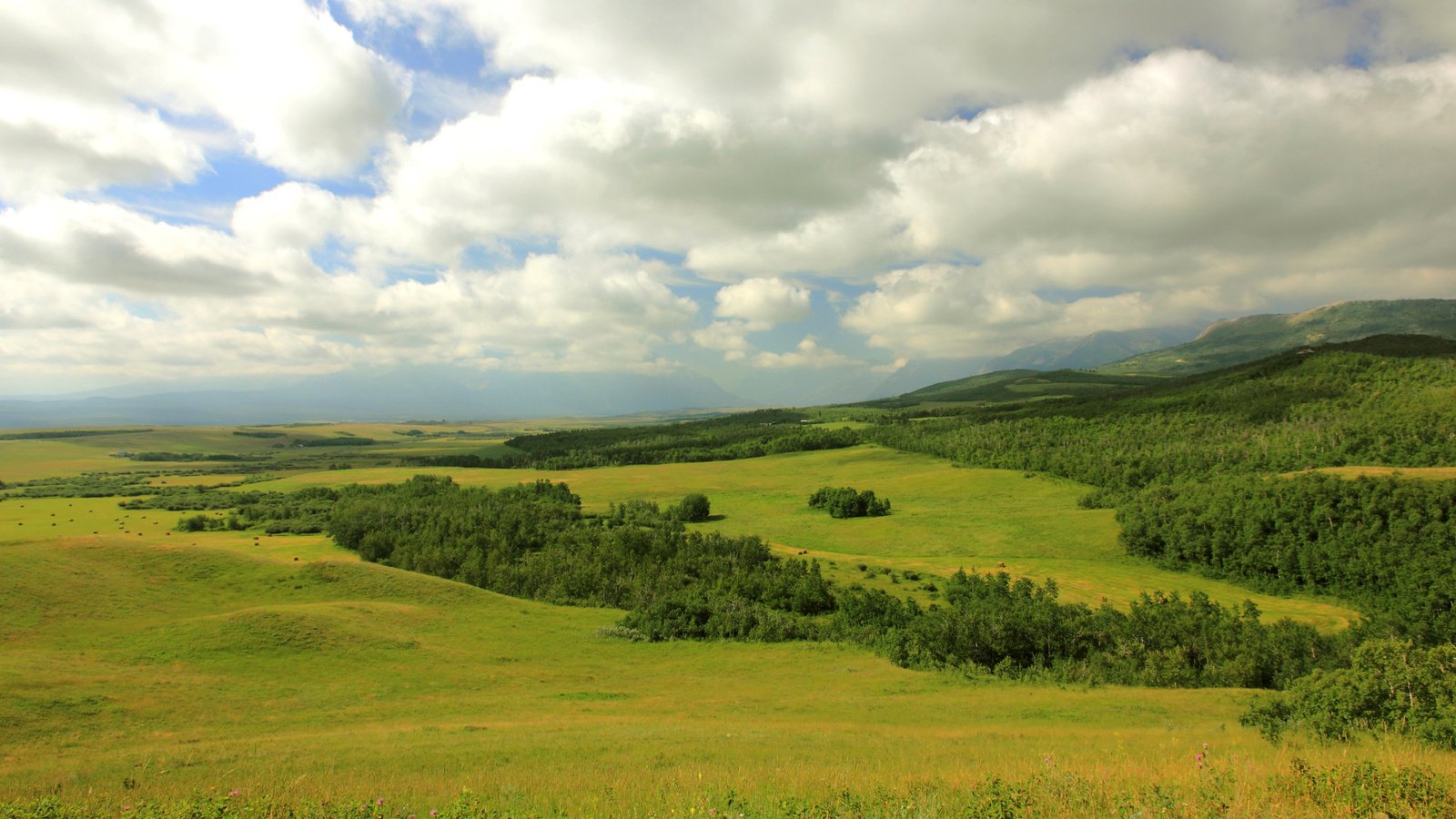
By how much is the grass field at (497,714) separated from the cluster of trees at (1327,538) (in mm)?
11244

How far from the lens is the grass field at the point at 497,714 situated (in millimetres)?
15031

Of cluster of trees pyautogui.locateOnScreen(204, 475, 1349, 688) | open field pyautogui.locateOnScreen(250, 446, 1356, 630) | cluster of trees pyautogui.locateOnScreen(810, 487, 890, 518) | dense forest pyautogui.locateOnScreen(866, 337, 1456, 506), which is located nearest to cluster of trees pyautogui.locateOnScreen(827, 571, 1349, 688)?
cluster of trees pyautogui.locateOnScreen(204, 475, 1349, 688)

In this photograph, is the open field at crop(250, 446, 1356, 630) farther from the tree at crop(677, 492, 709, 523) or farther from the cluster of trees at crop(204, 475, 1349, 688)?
the cluster of trees at crop(204, 475, 1349, 688)

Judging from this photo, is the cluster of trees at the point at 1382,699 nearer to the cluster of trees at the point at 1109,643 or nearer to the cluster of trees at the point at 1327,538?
the cluster of trees at the point at 1109,643

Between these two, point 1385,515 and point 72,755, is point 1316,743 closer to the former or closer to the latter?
point 72,755

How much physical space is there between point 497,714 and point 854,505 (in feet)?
331

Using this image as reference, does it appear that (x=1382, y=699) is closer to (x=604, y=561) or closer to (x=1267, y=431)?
(x=604, y=561)

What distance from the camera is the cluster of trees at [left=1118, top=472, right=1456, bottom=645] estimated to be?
73.3m

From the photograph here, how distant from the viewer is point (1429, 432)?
125 m

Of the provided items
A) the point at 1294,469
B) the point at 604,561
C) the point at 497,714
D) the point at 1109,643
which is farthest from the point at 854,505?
the point at 497,714

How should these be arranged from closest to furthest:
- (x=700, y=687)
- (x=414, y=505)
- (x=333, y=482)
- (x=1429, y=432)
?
(x=700, y=687), (x=414, y=505), (x=1429, y=432), (x=333, y=482)

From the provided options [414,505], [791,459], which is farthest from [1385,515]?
[414,505]

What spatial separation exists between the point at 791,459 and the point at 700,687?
498 ft

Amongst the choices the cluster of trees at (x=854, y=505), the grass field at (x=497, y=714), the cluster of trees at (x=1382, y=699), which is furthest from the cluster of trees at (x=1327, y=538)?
the cluster of trees at (x=1382, y=699)
